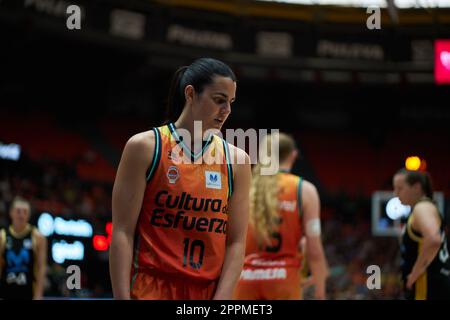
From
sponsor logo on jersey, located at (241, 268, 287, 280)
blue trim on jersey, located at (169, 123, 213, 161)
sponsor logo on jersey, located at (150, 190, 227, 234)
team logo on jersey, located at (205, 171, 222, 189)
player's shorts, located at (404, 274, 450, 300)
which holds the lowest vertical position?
player's shorts, located at (404, 274, 450, 300)

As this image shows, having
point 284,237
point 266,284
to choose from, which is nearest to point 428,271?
point 284,237

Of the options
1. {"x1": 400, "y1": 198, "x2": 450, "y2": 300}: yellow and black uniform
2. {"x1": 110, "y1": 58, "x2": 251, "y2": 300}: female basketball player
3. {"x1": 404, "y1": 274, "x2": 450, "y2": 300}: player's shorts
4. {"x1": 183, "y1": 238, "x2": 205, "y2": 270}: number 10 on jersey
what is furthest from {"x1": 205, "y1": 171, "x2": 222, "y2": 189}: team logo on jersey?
{"x1": 404, "y1": 274, "x2": 450, "y2": 300}: player's shorts

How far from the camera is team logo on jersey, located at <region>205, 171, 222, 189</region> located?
3.12m

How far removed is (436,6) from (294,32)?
408 centimetres

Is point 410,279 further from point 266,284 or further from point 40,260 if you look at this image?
point 40,260

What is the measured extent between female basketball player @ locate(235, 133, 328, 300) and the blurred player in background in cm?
400

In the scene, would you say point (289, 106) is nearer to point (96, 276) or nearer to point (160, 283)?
point (96, 276)

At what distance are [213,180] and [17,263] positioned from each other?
6720 mm

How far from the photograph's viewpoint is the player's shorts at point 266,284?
593 cm

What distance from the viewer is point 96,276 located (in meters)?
15.3

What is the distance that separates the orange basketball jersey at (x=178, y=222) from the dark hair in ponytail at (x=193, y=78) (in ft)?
0.94

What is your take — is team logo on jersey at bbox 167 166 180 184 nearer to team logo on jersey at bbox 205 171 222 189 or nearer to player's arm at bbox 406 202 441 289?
team logo on jersey at bbox 205 171 222 189

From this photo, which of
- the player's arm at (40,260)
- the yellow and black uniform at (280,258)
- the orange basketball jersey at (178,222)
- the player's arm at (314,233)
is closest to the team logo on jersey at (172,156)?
the orange basketball jersey at (178,222)

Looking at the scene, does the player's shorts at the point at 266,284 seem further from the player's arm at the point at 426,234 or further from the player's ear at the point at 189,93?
the player's ear at the point at 189,93
